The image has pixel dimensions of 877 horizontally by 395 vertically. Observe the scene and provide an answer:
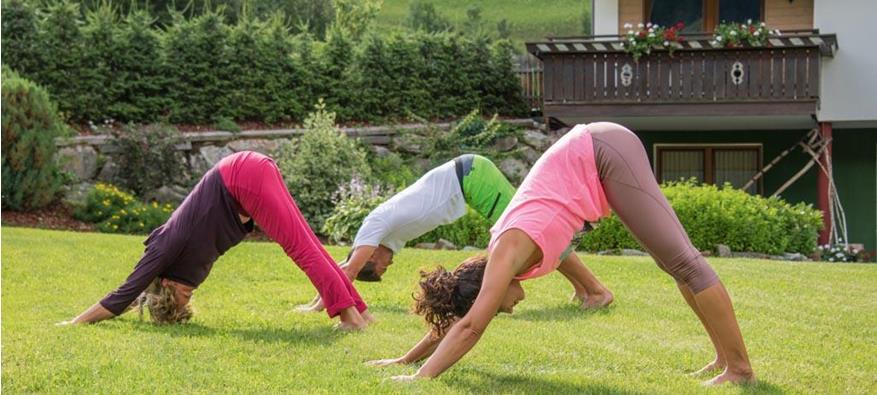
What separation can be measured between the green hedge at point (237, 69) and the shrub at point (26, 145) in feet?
9.32

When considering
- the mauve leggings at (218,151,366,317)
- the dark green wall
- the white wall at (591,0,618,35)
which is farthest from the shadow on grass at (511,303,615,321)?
the dark green wall

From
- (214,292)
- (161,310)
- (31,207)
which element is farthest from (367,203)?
(161,310)

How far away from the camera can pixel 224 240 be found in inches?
340

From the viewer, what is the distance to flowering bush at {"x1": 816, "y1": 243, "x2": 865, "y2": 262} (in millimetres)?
20078

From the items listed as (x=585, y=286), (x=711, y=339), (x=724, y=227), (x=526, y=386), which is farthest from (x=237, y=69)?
(x=526, y=386)

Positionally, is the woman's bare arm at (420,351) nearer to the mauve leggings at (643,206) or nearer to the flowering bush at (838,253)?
the mauve leggings at (643,206)

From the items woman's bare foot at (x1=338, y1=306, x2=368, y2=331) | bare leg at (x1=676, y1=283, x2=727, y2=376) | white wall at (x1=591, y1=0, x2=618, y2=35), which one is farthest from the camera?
white wall at (x1=591, y1=0, x2=618, y2=35)

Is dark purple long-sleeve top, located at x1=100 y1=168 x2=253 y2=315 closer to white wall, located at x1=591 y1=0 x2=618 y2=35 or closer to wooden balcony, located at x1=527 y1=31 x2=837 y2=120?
wooden balcony, located at x1=527 y1=31 x2=837 y2=120

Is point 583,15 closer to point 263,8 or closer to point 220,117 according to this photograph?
point 263,8

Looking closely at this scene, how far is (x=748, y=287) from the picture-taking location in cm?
1183

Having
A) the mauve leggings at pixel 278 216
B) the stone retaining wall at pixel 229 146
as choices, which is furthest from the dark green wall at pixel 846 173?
the mauve leggings at pixel 278 216

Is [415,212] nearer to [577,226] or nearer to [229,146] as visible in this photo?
[577,226]

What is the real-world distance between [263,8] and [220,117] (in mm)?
25484

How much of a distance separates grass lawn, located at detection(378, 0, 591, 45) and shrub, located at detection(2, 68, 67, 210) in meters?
51.2
